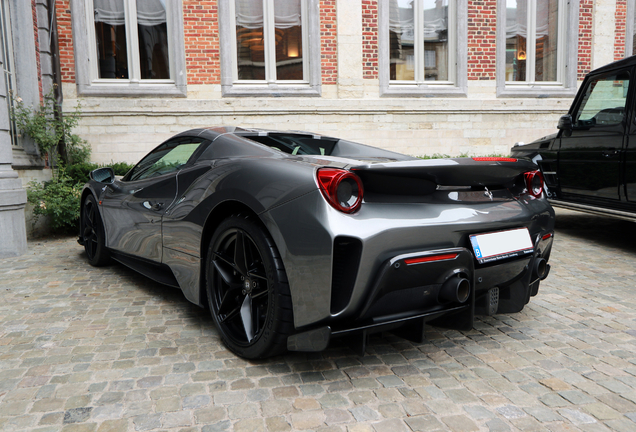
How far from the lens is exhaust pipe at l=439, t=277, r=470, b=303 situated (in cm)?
227

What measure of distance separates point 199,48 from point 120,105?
79.0 inches

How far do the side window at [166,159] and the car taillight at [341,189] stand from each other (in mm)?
1514

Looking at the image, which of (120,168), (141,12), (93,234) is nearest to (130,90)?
(141,12)

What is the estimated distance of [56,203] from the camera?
7230 mm

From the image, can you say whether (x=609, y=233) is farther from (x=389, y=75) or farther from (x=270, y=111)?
(x=270, y=111)

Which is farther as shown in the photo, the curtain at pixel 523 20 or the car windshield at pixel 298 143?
the curtain at pixel 523 20

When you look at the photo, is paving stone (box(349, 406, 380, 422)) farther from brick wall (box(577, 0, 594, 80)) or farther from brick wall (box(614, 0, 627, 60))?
brick wall (box(614, 0, 627, 60))

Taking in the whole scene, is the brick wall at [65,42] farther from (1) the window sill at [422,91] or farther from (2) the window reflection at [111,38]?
(1) the window sill at [422,91]

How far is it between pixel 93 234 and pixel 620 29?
1286 cm

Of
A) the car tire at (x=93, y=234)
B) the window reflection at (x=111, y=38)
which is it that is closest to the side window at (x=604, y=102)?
the car tire at (x=93, y=234)

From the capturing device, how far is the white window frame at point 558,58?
37.5 feet

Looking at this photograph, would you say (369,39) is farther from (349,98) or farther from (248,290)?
(248,290)

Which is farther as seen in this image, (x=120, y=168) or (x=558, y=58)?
(x=558, y=58)

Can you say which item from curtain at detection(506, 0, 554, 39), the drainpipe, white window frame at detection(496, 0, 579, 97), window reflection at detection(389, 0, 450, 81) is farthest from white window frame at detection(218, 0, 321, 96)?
curtain at detection(506, 0, 554, 39)
